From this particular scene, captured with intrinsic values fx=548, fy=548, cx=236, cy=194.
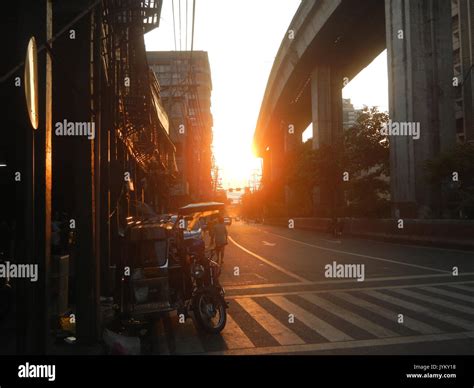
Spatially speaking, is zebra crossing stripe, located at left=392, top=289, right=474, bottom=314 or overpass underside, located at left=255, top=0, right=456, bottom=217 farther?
overpass underside, located at left=255, top=0, right=456, bottom=217

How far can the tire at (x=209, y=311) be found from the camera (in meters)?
8.73

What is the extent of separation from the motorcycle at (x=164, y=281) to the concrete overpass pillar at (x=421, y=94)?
25.6 meters

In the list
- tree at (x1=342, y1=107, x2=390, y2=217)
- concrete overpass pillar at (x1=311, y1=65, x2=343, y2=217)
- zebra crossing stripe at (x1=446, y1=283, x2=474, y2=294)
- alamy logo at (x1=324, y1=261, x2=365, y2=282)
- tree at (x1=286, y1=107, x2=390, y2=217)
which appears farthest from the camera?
concrete overpass pillar at (x1=311, y1=65, x2=343, y2=217)

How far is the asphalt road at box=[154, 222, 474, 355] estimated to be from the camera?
7832 millimetres

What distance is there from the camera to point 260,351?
7.59 metres

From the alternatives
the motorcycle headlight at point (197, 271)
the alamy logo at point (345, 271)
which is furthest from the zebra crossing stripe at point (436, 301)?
the motorcycle headlight at point (197, 271)

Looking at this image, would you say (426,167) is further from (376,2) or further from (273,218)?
(273,218)

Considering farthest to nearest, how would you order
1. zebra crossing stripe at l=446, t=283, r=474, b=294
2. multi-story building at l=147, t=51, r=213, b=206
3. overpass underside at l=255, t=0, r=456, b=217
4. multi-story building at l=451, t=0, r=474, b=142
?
1. multi-story building at l=147, t=51, r=213, b=206
2. multi-story building at l=451, t=0, r=474, b=142
3. overpass underside at l=255, t=0, r=456, b=217
4. zebra crossing stripe at l=446, t=283, r=474, b=294

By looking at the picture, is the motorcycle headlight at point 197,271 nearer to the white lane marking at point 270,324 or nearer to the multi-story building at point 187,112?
the white lane marking at point 270,324

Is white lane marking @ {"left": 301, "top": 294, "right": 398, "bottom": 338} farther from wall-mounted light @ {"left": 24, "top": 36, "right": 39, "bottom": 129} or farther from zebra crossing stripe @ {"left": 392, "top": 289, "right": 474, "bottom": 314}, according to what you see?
wall-mounted light @ {"left": 24, "top": 36, "right": 39, "bottom": 129}

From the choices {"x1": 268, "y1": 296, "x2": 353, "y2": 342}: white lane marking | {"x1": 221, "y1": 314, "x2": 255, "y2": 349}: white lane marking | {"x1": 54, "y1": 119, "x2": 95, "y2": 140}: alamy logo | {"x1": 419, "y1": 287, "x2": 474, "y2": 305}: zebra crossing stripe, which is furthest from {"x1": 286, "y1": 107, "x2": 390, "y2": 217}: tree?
{"x1": 54, "y1": 119, "x2": 95, "y2": 140}: alamy logo

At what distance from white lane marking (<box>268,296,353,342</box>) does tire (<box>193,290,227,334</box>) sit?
1.49 meters

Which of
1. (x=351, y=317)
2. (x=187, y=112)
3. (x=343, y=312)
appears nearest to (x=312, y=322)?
(x=351, y=317)

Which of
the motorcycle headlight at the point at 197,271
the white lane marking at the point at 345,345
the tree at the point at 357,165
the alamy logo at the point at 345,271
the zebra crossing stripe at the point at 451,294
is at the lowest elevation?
the alamy logo at the point at 345,271
